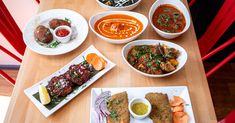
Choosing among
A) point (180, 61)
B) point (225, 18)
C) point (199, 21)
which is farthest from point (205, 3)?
point (180, 61)

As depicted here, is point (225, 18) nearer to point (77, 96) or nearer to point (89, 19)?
point (89, 19)

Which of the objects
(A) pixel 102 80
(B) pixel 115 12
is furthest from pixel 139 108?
(B) pixel 115 12

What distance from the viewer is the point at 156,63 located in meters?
1.32

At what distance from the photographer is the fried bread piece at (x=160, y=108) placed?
1.16 m

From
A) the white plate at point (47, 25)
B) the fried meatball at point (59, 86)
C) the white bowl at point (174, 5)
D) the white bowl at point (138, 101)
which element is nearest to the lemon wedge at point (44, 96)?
the fried meatball at point (59, 86)

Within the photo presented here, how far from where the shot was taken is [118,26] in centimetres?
150

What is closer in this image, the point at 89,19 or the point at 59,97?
the point at 59,97

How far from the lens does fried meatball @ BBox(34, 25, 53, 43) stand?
1425mm

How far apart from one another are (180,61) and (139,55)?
215mm

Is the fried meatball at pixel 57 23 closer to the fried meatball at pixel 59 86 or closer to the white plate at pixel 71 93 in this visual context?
the white plate at pixel 71 93

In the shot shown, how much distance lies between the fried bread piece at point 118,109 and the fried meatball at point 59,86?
21 cm

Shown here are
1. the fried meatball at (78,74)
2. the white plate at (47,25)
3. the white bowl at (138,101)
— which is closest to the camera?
the white bowl at (138,101)

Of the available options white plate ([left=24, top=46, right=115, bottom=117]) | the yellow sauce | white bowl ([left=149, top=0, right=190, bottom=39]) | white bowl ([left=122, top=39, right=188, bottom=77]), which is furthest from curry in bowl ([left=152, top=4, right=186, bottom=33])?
the yellow sauce

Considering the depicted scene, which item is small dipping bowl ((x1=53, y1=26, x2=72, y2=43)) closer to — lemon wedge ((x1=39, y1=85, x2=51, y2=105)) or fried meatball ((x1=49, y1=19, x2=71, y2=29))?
fried meatball ((x1=49, y1=19, x2=71, y2=29))
